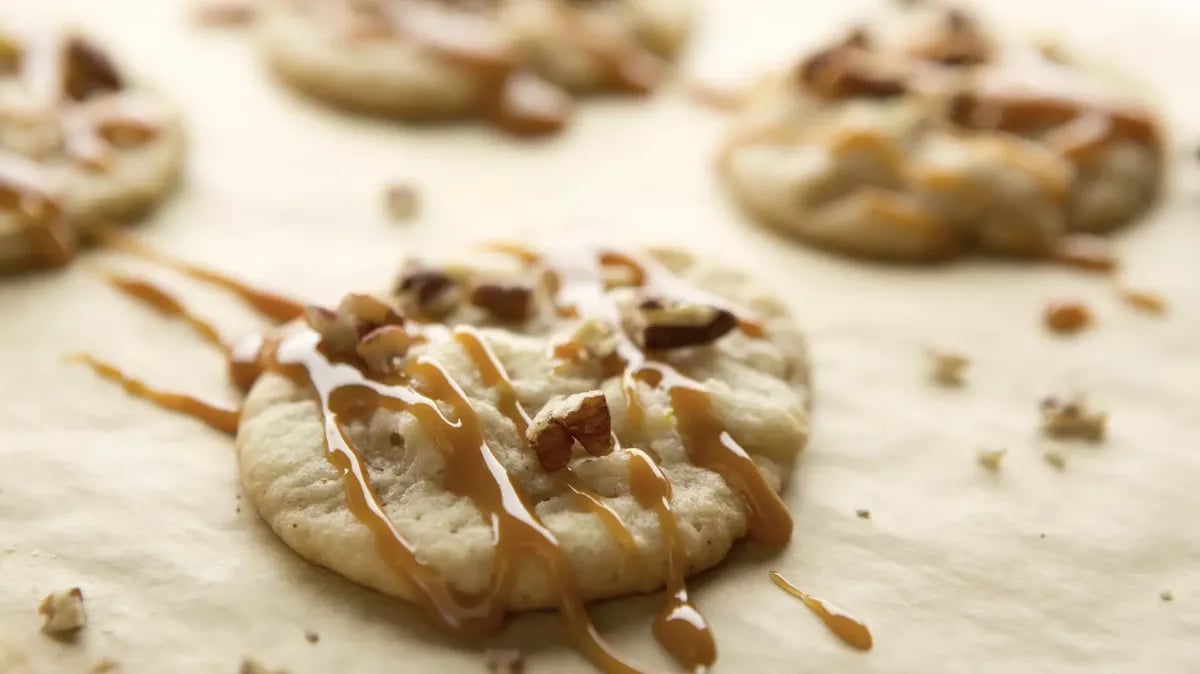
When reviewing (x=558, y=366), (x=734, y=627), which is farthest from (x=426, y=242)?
(x=734, y=627)

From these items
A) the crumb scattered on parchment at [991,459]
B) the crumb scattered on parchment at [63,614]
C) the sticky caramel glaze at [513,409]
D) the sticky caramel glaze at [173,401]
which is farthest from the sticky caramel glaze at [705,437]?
the crumb scattered on parchment at [63,614]

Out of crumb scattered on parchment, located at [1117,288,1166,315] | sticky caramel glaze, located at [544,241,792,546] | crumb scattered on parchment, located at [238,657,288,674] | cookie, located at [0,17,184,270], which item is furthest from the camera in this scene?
crumb scattered on parchment, located at [1117,288,1166,315]

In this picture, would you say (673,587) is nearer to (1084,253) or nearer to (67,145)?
(1084,253)

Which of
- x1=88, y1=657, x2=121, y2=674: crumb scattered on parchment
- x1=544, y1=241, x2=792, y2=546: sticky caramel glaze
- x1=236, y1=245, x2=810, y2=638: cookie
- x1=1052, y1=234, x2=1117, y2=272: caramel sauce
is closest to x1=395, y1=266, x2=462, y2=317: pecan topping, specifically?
x1=236, y1=245, x2=810, y2=638: cookie

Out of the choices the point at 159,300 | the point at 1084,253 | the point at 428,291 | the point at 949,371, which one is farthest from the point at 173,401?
the point at 1084,253

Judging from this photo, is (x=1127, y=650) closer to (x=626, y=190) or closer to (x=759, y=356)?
(x=759, y=356)

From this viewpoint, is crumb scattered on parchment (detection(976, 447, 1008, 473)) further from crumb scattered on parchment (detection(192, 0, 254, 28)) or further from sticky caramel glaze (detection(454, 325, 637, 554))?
crumb scattered on parchment (detection(192, 0, 254, 28))
